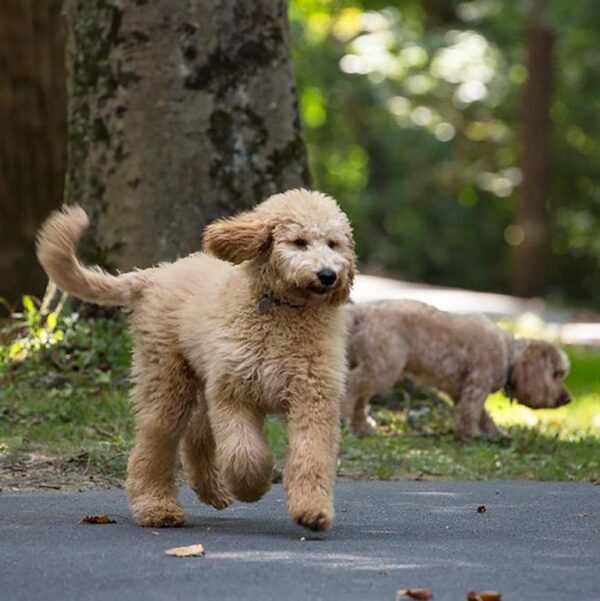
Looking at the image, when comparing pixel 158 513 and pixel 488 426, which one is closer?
pixel 158 513

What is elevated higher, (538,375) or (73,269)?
(73,269)

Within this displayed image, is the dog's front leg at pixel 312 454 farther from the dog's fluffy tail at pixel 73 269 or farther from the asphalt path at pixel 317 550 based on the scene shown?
the dog's fluffy tail at pixel 73 269

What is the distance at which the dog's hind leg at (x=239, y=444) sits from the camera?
7.19m

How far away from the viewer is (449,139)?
124 ft

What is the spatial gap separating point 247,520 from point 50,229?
1.57m

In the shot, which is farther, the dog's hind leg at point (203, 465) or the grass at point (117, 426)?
the grass at point (117, 426)

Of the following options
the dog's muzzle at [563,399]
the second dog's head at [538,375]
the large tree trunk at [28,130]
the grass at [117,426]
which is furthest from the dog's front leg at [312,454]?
the large tree trunk at [28,130]

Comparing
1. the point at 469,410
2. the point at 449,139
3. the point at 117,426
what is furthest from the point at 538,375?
the point at 449,139

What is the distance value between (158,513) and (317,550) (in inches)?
39.7

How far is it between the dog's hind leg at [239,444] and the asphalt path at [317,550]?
227 millimetres

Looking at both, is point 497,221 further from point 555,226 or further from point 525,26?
point 525,26

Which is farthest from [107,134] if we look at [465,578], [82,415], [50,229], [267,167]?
[465,578]

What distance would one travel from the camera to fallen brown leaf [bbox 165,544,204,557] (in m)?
6.77

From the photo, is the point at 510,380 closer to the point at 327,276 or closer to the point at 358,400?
the point at 358,400
